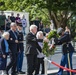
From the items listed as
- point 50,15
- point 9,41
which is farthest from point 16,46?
point 50,15

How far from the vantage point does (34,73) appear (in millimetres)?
12734

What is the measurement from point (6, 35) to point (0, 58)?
86 cm

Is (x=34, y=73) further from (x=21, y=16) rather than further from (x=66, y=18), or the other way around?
(x=66, y=18)

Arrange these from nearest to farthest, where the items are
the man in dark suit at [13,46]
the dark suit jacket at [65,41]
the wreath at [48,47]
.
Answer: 1. the wreath at [48,47]
2. the dark suit jacket at [65,41]
3. the man in dark suit at [13,46]

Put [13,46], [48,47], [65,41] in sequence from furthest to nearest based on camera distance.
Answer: [13,46], [65,41], [48,47]

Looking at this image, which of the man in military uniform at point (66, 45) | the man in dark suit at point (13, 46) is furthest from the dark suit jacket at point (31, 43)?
the man in dark suit at point (13, 46)

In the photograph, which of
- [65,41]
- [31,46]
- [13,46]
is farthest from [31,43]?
[65,41]

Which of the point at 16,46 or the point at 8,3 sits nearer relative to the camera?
the point at 16,46

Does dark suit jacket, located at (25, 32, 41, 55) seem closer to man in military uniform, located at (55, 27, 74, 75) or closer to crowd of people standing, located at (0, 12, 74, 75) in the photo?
crowd of people standing, located at (0, 12, 74, 75)

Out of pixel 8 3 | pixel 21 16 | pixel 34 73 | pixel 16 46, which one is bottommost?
pixel 34 73

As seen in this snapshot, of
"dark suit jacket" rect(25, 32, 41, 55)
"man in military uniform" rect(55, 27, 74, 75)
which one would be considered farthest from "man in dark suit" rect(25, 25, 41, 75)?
"man in military uniform" rect(55, 27, 74, 75)

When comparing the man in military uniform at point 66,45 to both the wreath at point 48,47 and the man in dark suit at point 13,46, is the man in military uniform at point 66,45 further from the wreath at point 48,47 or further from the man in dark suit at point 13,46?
the man in dark suit at point 13,46

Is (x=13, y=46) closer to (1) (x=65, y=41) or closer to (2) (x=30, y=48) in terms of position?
(2) (x=30, y=48)

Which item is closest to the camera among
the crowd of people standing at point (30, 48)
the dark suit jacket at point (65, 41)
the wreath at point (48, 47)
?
the wreath at point (48, 47)
